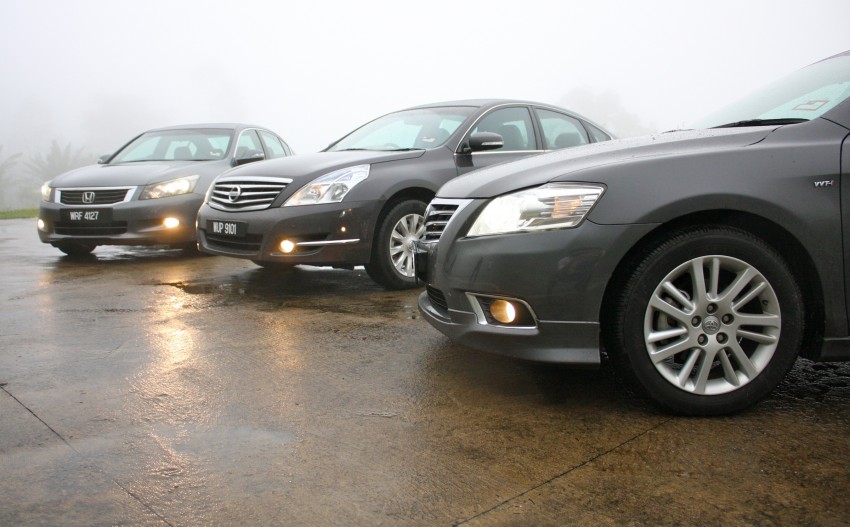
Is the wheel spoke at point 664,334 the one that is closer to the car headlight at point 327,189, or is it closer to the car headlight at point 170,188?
the car headlight at point 327,189

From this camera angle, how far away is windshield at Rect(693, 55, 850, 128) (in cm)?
341

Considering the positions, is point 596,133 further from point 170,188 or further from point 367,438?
point 367,438

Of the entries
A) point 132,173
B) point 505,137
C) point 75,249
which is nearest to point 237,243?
point 505,137

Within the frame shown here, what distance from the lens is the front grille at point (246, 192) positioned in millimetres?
5967

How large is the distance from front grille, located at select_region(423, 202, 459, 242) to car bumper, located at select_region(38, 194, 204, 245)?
4.70 metres

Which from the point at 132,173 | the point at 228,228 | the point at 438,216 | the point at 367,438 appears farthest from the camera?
the point at 132,173

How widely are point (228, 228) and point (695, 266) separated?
4.10 metres

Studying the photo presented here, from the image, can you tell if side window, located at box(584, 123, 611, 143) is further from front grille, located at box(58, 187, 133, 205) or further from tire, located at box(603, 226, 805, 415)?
front grille, located at box(58, 187, 133, 205)

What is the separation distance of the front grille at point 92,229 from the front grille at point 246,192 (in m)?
1.87

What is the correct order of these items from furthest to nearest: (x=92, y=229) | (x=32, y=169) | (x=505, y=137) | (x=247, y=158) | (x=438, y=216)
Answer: (x=32, y=169)
(x=247, y=158)
(x=92, y=229)
(x=505, y=137)
(x=438, y=216)

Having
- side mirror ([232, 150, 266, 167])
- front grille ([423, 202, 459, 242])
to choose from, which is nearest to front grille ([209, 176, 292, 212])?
side mirror ([232, 150, 266, 167])

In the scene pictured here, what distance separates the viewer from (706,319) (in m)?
3.06

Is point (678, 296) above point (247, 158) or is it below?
below

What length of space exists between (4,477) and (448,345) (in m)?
2.37
